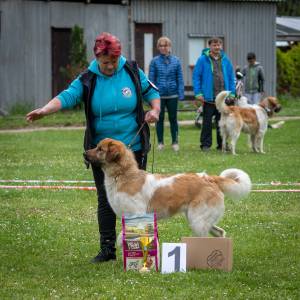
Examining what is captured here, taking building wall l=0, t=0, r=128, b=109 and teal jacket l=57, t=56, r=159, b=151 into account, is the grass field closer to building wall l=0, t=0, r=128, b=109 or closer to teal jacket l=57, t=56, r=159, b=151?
teal jacket l=57, t=56, r=159, b=151

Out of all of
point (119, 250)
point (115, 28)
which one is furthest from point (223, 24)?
point (119, 250)

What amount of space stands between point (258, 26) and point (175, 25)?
4.06 metres

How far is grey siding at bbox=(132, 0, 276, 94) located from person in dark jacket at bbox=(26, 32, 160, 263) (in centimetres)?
2312

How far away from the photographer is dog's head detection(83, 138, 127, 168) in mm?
7328

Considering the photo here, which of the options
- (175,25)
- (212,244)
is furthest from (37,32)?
(212,244)

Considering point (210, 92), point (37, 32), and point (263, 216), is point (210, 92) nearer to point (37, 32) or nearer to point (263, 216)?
point (263, 216)

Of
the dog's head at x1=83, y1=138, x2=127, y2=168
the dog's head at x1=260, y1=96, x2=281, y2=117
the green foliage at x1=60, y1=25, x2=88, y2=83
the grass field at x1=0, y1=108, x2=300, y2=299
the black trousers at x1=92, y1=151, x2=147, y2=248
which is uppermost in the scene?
the green foliage at x1=60, y1=25, x2=88, y2=83

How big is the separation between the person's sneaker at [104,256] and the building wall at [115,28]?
21.2 m

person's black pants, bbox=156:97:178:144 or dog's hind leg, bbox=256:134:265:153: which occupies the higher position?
person's black pants, bbox=156:97:178:144

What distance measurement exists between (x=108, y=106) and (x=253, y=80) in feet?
50.2

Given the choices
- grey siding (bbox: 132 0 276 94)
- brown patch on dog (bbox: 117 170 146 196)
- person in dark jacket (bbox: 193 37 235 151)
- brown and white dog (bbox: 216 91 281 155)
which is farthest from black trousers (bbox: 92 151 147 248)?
grey siding (bbox: 132 0 276 94)

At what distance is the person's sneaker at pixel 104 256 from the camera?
25.3 ft

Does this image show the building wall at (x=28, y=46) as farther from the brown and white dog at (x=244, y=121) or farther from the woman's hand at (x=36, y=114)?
the woman's hand at (x=36, y=114)

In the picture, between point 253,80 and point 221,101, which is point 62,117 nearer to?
point 253,80
